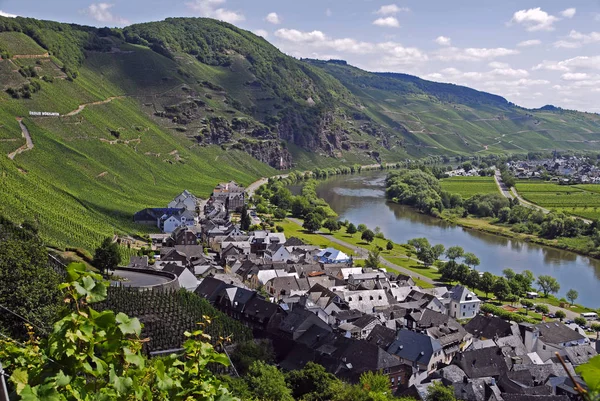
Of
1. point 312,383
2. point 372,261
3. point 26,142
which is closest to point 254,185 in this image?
point 26,142

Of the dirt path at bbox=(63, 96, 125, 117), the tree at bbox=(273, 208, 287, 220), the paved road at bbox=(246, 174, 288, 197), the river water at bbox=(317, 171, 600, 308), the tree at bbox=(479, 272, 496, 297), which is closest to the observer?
the tree at bbox=(479, 272, 496, 297)

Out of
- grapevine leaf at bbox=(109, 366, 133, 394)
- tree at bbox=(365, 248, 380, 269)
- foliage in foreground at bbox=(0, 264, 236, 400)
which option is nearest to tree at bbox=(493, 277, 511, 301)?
tree at bbox=(365, 248, 380, 269)

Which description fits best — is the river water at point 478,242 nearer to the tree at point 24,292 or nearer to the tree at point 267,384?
the tree at point 267,384

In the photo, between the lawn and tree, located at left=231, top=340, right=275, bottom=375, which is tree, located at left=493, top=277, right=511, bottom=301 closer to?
the lawn

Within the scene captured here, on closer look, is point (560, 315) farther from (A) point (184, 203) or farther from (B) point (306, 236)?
(A) point (184, 203)

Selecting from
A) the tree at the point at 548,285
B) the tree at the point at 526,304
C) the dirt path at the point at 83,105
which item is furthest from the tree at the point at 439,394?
the dirt path at the point at 83,105

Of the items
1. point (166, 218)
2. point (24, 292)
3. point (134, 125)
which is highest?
point (134, 125)
